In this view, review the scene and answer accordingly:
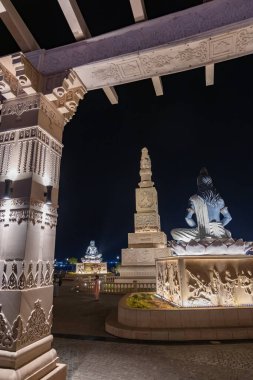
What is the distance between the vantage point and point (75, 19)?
13.0 feet

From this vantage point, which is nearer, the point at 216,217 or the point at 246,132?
the point at 216,217

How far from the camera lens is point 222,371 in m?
4.09

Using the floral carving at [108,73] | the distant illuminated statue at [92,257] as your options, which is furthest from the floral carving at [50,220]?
the distant illuminated statue at [92,257]

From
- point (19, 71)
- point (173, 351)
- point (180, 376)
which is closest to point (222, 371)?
point (180, 376)

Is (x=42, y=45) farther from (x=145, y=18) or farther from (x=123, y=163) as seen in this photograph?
(x=123, y=163)

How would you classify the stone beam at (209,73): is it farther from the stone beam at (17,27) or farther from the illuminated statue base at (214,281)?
the illuminated statue base at (214,281)

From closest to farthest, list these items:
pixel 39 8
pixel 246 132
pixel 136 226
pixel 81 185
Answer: pixel 39 8 → pixel 136 226 → pixel 246 132 → pixel 81 185

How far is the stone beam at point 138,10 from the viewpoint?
12.5 ft

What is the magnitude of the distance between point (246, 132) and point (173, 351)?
29595 millimetres

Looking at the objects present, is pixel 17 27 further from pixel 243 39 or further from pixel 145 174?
pixel 145 174

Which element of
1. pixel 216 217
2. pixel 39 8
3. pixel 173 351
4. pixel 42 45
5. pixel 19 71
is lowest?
pixel 173 351

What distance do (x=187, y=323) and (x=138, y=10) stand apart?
Result: 6843 mm

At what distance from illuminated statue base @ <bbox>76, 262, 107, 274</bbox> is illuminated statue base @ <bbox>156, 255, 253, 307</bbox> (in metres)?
23.3

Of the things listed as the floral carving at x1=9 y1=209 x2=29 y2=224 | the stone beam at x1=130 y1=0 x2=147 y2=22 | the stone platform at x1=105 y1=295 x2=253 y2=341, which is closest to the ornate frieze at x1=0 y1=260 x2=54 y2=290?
the floral carving at x1=9 y1=209 x2=29 y2=224
